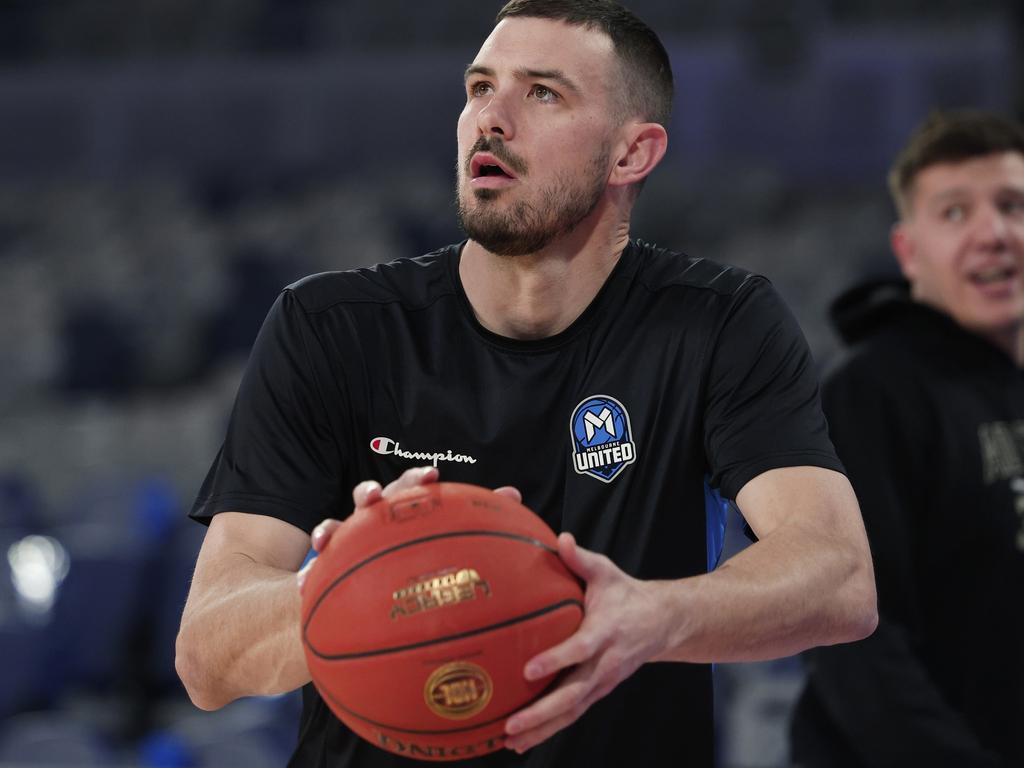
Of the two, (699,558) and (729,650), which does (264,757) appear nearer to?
(699,558)

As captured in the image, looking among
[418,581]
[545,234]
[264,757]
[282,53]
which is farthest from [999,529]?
[282,53]

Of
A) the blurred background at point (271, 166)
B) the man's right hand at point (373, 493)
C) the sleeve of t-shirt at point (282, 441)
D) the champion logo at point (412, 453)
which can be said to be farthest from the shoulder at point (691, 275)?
the blurred background at point (271, 166)

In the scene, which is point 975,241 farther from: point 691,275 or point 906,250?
point 691,275

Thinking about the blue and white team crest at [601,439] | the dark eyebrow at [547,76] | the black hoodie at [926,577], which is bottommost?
the black hoodie at [926,577]

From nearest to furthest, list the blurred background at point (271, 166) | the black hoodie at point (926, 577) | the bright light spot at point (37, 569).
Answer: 1. the black hoodie at point (926, 577)
2. the bright light spot at point (37, 569)
3. the blurred background at point (271, 166)

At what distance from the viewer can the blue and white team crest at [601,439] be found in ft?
8.40

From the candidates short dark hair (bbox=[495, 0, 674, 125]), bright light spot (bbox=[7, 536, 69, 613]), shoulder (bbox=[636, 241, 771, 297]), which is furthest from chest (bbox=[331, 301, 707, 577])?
bright light spot (bbox=[7, 536, 69, 613])

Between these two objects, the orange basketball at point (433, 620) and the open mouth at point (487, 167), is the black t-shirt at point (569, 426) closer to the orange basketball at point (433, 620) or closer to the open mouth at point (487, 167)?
the open mouth at point (487, 167)

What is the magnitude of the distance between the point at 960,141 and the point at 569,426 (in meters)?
1.89

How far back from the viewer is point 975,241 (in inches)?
150

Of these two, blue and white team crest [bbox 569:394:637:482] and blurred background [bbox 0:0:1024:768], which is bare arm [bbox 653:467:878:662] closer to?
blue and white team crest [bbox 569:394:637:482]

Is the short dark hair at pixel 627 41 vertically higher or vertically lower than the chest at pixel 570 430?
higher

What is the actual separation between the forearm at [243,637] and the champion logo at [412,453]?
322 millimetres

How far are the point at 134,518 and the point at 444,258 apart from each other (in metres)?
5.51
